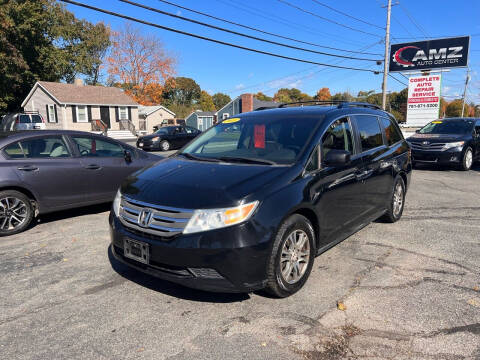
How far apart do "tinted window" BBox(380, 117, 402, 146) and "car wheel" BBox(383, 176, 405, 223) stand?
59 cm

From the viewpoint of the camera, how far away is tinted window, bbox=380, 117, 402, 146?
5.53 m

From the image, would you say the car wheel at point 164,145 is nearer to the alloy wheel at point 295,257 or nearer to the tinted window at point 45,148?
the tinted window at point 45,148

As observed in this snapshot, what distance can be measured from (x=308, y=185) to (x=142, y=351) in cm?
200

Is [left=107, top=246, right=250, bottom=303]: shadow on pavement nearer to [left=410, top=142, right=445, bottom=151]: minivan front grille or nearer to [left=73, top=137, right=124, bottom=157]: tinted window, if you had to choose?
[left=73, top=137, right=124, bottom=157]: tinted window

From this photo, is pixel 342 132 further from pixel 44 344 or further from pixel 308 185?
pixel 44 344

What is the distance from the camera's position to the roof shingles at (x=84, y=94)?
3496 cm

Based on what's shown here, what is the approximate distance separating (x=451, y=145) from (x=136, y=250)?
37.1ft

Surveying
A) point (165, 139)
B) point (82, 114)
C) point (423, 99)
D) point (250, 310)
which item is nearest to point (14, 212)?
point (250, 310)

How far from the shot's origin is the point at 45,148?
5.73 meters

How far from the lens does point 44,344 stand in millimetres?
2734


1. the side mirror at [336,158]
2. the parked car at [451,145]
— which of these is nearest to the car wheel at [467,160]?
the parked car at [451,145]

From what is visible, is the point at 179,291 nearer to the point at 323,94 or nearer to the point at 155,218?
the point at 155,218

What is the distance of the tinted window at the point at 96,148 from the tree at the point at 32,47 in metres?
33.2

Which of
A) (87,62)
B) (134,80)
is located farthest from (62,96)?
(134,80)
